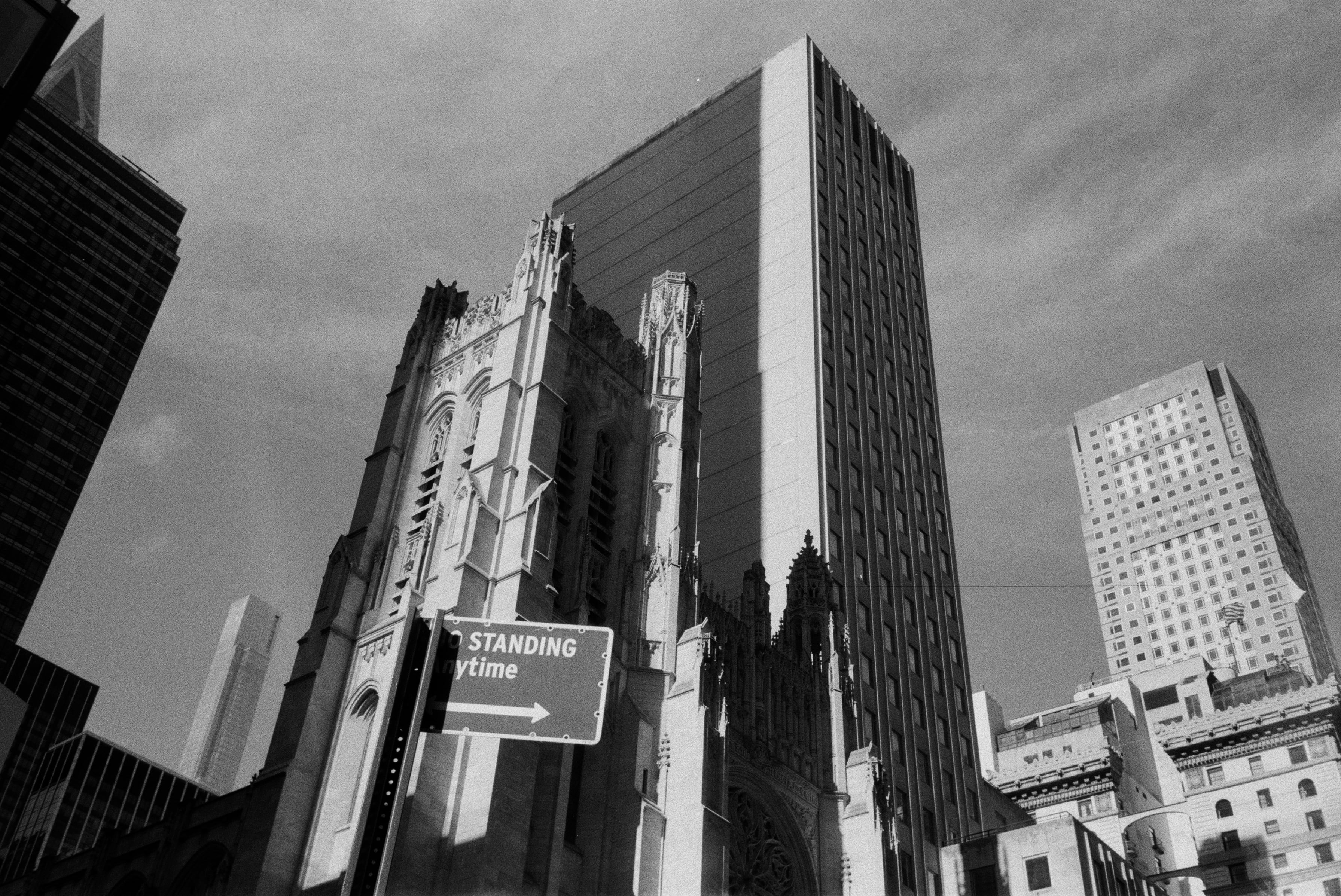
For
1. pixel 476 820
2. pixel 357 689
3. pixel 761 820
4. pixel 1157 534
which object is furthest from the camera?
pixel 1157 534

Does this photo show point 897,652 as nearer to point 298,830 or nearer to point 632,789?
point 632,789

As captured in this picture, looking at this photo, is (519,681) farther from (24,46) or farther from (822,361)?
(822,361)

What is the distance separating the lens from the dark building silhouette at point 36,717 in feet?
387

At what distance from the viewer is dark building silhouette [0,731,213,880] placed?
11088cm

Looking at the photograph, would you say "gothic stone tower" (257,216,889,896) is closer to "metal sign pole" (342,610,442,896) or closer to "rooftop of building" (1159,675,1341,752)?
"metal sign pole" (342,610,442,896)

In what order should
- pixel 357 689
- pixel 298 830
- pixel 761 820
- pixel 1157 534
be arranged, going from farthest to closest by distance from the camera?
pixel 1157 534
pixel 761 820
pixel 357 689
pixel 298 830

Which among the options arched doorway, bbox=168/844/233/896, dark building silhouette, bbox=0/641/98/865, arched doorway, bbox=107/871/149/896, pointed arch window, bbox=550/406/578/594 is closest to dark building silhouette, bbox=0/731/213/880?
dark building silhouette, bbox=0/641/98/865

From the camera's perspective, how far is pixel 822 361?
73.9 meters

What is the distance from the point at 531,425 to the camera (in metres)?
48.5

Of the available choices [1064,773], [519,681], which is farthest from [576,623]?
[1064,773]

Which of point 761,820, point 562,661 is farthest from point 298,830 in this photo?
point 562,661

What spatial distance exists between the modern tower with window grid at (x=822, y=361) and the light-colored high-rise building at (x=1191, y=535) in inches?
2621

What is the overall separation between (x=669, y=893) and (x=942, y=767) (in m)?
29.3

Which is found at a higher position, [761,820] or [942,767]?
[942,767]
